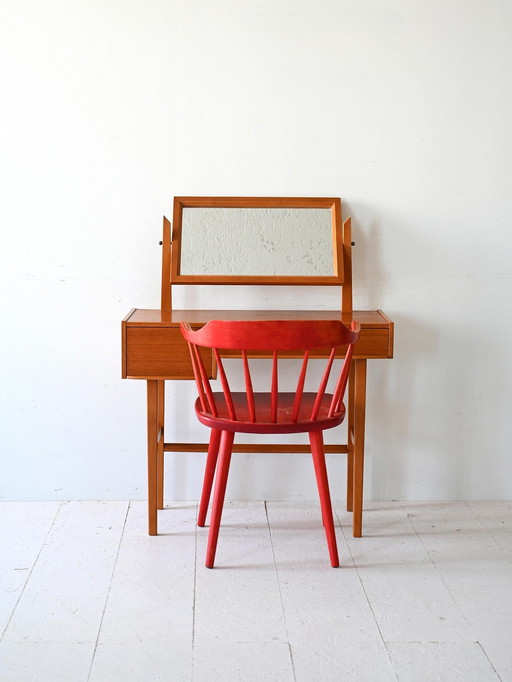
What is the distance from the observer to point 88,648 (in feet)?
7.50

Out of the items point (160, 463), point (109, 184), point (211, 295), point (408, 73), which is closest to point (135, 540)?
point (160, 463)

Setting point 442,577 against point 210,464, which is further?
point 210,464

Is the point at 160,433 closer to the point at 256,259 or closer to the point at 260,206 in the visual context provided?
the point at 256,259

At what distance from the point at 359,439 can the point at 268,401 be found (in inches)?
13.9

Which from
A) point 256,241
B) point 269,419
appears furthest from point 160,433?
point 256,241

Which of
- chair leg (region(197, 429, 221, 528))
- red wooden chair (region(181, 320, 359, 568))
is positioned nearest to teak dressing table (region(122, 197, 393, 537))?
chair leg (region(197, 429, 221, 528))

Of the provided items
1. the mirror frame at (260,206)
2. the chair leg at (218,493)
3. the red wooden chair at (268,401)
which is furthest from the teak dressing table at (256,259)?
the chair leg at (218,493)

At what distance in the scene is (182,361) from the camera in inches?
118

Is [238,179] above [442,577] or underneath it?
above

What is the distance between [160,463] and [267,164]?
3.85 ft

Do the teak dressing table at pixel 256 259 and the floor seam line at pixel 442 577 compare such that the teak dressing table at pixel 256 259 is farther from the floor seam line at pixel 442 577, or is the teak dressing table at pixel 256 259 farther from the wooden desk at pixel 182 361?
the floor seam line at pixel 442 577

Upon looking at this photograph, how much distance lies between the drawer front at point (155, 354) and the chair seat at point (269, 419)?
0.14 m

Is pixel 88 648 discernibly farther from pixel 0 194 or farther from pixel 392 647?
pixel 0 194

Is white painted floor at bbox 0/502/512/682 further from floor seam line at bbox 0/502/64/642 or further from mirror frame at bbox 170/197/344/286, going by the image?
mirror frame at bbox 170/197/344/286
